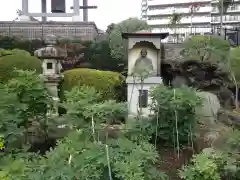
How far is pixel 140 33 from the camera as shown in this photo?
28.7 ft

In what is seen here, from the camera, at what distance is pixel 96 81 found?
35.2ft

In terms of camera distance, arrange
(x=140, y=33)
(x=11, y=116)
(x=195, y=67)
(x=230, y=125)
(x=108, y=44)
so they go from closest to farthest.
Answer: (x=11, y=116) < (x=230, y=125) < (x=140, y=33) < (x=195, y=67) < (x=108, y=44)

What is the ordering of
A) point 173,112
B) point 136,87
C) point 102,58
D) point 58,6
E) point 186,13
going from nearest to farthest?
point 173,112
point 136,87
point 102,58
point 58,6
point 186,13

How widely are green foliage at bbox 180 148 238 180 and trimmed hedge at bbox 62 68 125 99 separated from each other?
5384 mm

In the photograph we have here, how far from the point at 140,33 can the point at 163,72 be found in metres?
1.68

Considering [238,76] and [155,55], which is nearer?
[155,55]

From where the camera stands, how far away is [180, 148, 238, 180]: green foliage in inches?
186

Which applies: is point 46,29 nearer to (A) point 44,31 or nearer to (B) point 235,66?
(A) point 44,31

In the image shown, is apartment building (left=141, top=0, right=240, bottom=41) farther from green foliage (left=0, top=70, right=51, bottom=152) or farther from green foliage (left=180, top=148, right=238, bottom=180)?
green foliage (left=180, top=148, right=238, bottom=180)

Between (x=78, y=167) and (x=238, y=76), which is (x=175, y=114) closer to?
(x=78, y=167)

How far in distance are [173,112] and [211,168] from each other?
161 centimetres

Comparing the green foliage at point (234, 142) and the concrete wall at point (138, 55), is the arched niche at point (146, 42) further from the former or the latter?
the green foliage at point (234, 142)

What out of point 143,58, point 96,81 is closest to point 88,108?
point 143,58

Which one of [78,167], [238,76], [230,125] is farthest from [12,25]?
[78,167]
